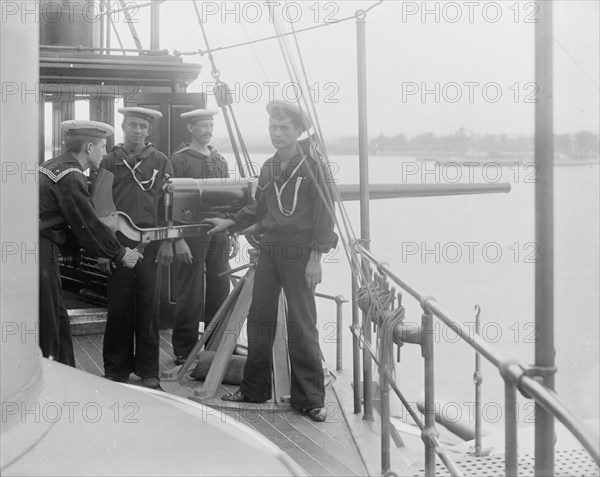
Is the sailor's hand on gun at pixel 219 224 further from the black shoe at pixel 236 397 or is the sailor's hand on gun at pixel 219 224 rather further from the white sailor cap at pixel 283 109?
the black shoe at pixel 236 397

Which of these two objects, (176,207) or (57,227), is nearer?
(57,227)

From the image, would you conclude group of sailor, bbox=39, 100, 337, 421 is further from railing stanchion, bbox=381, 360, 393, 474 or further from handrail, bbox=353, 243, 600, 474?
handrail, bbox=353, 243, 600, 474

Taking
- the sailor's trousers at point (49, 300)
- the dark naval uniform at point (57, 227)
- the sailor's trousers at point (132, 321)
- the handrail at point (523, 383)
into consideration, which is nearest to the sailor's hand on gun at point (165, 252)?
the sailor's trousers at point (132, 321)

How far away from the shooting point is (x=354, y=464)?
15.4 feet

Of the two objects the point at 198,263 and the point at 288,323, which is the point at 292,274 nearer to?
the point at 288,323

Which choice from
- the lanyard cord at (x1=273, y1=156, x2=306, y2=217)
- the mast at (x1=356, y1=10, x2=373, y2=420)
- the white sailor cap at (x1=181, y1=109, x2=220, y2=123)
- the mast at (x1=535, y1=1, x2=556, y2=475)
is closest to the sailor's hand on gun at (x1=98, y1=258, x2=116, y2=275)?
the lanyard cord at (x1=273, y1=156, x2=306, y2=217)

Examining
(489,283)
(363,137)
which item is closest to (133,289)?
(363,137)

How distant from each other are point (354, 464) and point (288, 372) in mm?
1115

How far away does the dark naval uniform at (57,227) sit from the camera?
5500 mm

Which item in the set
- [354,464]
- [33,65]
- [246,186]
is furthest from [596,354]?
[246,186]

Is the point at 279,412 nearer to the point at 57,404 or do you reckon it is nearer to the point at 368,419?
the point at 368,419

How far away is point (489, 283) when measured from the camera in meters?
42.8

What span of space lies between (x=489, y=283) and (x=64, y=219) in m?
38.6

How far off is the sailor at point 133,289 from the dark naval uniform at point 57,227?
1.20ft
